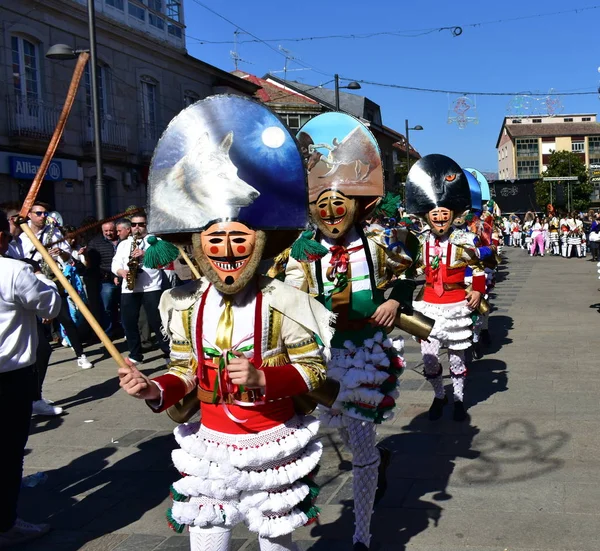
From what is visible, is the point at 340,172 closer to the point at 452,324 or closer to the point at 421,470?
the point at 421,470

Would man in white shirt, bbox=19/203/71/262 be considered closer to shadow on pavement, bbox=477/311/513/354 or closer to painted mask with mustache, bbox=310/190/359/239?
painted mask with mustache, bbox=310/190/359/239

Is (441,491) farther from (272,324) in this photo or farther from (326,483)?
(272,324)

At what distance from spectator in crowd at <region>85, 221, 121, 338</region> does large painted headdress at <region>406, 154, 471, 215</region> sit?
16.6 ft

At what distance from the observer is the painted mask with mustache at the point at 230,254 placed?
2.84m

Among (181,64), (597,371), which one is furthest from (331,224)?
(181,64)

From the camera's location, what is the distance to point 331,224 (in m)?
4.22

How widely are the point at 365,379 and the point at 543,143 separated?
105463mm

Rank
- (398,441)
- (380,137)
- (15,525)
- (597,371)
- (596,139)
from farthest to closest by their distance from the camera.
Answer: (596,139) < (380,137) < (597,371) < (398,441) < (15,525)

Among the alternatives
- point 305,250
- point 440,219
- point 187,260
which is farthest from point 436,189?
point 187,260

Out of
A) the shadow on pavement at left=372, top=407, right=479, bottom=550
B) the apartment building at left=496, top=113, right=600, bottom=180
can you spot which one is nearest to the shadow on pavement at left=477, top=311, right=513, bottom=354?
the shadow on pavement at left=372, top=407, right=479, bottom=550

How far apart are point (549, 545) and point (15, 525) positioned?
287cm

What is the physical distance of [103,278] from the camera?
10.7 metres

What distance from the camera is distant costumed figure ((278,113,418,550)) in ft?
13.1

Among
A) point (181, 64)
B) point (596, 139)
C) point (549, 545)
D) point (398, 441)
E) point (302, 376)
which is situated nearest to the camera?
point (302, 376)
